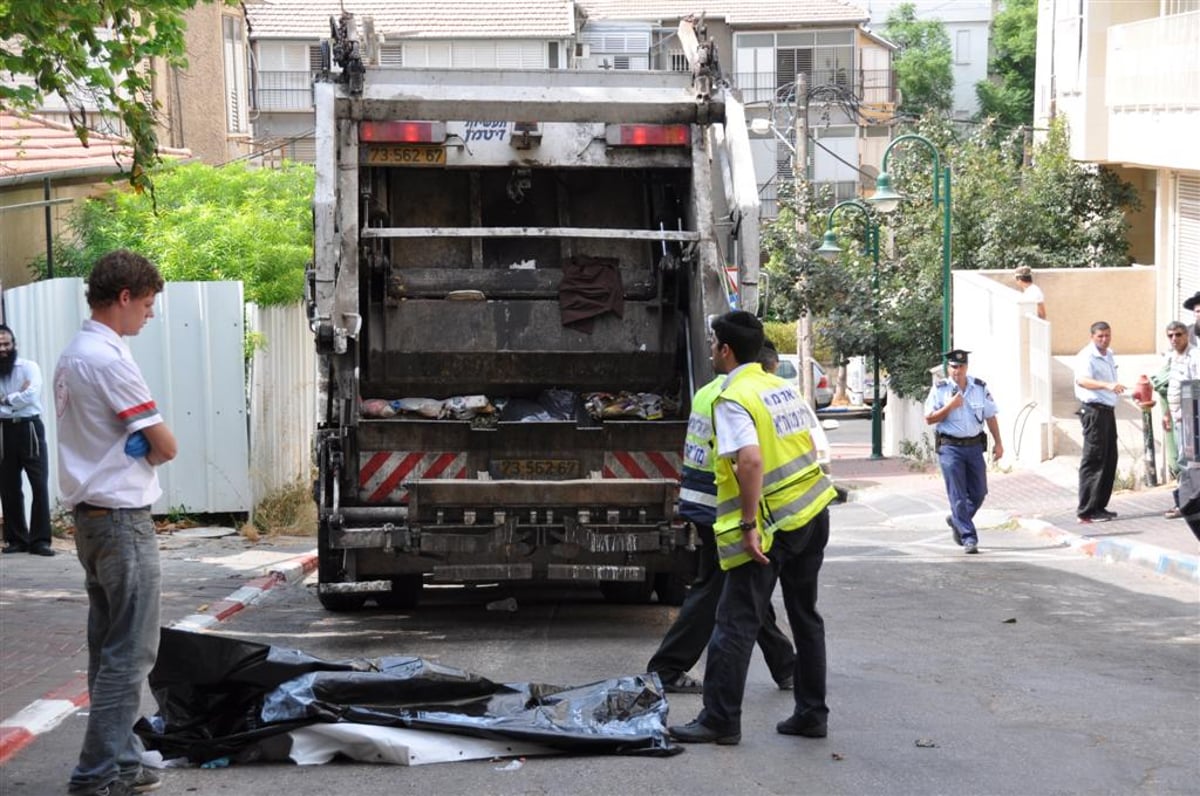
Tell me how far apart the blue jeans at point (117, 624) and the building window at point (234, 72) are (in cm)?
2423

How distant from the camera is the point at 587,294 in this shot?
10.4 metres

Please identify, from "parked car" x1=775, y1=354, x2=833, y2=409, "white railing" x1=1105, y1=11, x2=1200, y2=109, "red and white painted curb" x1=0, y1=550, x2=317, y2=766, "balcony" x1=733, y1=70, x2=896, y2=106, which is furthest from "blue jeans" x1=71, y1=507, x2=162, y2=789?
"balcony" x1=733, y1=70, x2=896, y2=106

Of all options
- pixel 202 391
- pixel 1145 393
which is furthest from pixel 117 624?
pixel 1145 393

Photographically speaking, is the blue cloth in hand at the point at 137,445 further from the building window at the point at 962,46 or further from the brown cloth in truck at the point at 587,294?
the building window at the point at 962,46

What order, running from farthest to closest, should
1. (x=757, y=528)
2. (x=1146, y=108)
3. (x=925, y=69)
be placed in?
(x=925, y=69)
(x=1146, y=108)
(x=757, y=528)

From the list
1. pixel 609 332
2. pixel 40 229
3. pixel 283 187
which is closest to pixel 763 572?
pixel 609 332

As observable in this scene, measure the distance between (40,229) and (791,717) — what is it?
1222 centimetres

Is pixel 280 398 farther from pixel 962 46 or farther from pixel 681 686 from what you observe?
pixel 962 46

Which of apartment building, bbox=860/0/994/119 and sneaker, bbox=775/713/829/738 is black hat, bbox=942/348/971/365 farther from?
apartment building, bbox=860/0/994/119

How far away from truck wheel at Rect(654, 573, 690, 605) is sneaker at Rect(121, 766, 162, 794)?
474 centimetres

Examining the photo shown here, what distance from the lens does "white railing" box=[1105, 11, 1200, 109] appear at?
20828 mm

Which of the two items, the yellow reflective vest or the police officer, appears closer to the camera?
the yellow reflective vest

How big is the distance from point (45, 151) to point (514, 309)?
9300mm

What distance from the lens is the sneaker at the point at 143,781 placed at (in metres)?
5.91
